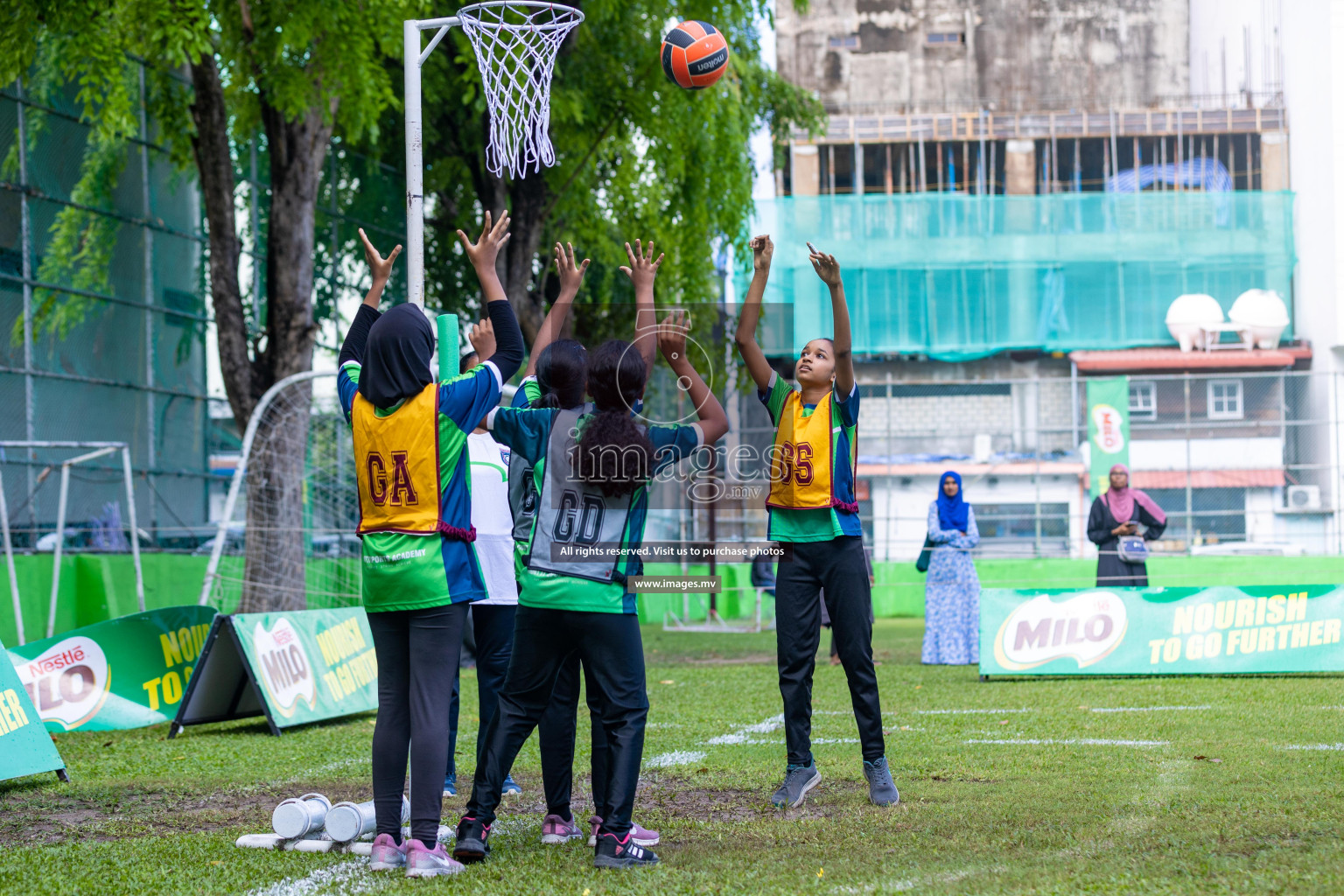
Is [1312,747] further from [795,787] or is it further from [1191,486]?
[1191,486]

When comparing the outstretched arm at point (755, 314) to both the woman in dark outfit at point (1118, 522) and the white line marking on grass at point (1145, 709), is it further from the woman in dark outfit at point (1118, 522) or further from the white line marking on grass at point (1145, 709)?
the woman in dark outfit at point (1118, 522)

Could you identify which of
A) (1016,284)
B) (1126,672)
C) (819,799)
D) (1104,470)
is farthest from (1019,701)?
(1016,284)

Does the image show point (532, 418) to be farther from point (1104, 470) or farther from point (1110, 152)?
point (1110, 152)

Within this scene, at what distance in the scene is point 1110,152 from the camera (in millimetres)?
47875

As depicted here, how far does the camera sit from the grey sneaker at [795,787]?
233 inches

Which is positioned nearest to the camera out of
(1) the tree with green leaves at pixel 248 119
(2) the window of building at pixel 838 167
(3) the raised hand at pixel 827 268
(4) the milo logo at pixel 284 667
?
(3) the raised hand at pixel 827 268

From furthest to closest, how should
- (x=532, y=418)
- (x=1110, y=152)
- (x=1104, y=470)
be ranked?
(x=1110, y=152) < (x=1104, y=470) < (x=532, y=418)

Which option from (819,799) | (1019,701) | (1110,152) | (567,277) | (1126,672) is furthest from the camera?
(1110,152)

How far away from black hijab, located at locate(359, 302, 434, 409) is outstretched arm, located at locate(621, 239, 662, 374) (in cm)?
79

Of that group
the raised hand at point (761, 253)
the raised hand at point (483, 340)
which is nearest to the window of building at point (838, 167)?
the raised hand at point (761, 253)

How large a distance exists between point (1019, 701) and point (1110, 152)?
41889 mm

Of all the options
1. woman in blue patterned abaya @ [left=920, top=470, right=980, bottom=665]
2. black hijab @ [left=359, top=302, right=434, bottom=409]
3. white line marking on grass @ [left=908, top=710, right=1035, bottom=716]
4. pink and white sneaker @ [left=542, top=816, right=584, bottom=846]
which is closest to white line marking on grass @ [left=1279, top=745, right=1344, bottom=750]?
white line marking on grass @ [left=908, top=710, right=1035, bottom=716]

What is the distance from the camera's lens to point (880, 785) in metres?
5.95

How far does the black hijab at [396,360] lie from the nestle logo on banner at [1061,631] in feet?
27.0
